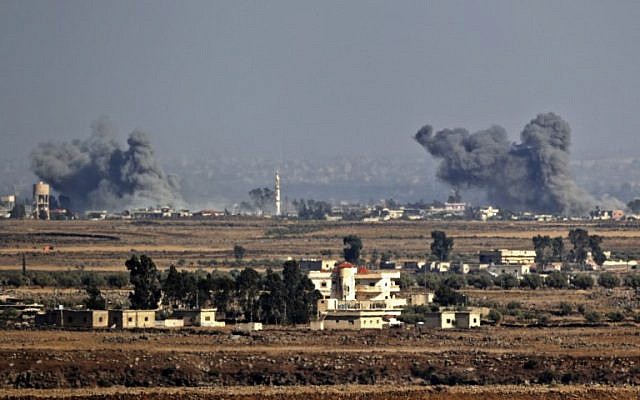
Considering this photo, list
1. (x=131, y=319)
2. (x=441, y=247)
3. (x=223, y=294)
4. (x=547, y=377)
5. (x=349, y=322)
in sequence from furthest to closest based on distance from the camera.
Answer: (x=441, y=247)
(x=223, y=294)
(x=349, y=322)
(x=131, y=319)
(x=547, y=377)

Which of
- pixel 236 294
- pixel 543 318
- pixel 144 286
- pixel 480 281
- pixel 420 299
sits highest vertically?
pixel 480 281

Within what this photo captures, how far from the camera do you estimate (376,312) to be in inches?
3054

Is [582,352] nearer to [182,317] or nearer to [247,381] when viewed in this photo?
[247,381]

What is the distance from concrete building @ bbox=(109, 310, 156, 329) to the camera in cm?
7250

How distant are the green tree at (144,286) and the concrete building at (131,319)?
4.01 meters

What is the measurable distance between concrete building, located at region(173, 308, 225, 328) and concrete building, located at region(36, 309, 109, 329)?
3.25 meters

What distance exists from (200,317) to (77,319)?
184 inches

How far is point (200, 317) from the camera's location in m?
74.4

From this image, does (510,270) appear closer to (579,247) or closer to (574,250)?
(579,247)

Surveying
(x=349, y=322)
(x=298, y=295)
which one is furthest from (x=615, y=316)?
(x=298, y=295)

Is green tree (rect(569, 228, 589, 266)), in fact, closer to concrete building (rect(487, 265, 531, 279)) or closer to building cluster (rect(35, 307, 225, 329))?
concrete building (rect(487, 265, 531, 279))

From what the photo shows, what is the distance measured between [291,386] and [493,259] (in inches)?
2981

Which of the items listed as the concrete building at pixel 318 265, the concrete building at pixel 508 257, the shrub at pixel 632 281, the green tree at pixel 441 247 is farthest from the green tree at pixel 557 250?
the concrete building at pixel 318 265

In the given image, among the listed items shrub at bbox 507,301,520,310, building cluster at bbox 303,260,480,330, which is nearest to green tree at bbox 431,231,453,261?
building cluster at bbox 303,260,480,330
